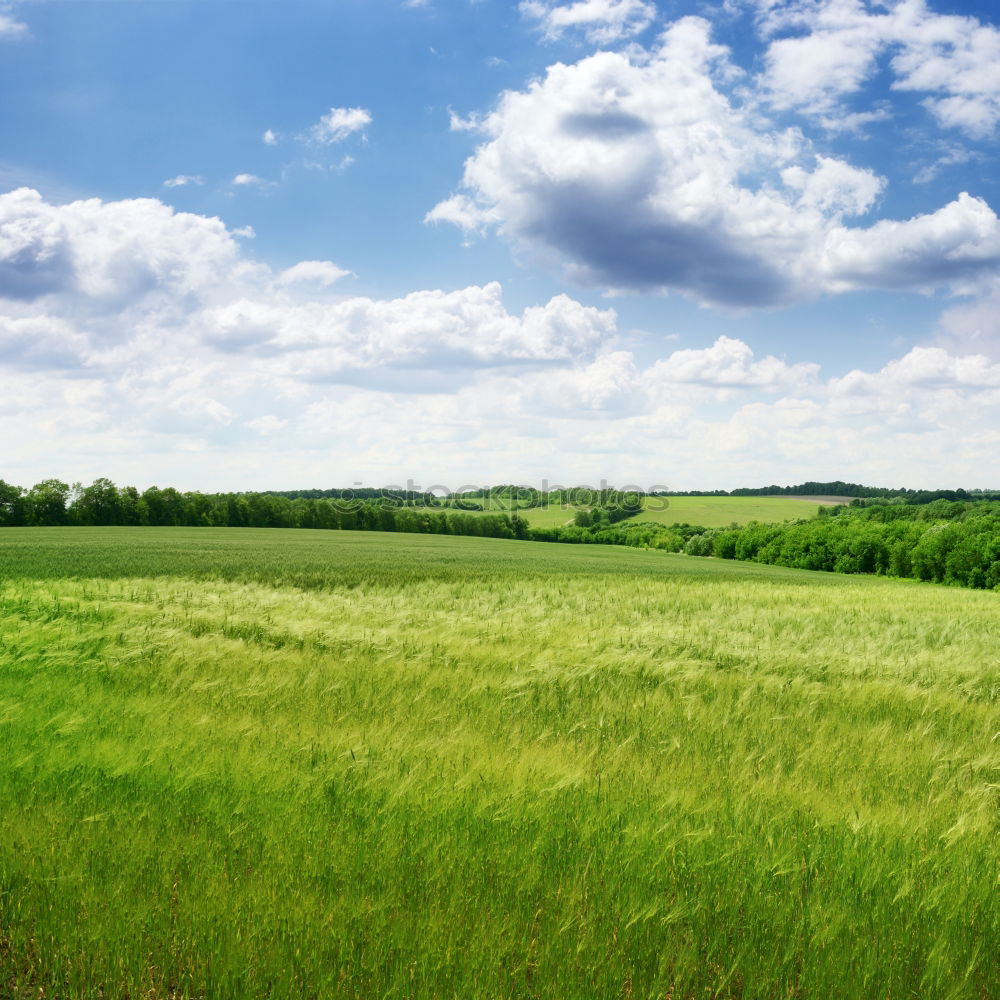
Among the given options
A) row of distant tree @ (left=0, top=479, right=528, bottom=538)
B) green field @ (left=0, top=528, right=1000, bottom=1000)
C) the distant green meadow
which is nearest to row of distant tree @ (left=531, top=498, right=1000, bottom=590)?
the distant green meadow

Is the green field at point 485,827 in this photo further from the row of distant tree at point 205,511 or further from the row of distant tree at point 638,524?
the row of distant tree at point 205,511

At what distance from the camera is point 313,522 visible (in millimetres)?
104500

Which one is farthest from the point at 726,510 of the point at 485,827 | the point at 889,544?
the point at 485,827

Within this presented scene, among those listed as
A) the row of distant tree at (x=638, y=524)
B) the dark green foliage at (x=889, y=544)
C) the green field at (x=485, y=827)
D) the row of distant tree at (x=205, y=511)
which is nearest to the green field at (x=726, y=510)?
the row of distant tree at (x=638, y=524)

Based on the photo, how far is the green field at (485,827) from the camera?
3.08 m

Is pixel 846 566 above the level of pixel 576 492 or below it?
below

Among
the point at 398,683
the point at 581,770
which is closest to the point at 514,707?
the point at 398,683

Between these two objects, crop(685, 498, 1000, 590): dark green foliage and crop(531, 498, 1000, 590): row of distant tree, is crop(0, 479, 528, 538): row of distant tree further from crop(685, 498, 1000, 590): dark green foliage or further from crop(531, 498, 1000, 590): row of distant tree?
crop(685, 498, 1000, 590): dark green foliage

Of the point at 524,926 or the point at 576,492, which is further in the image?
the point at 576,492

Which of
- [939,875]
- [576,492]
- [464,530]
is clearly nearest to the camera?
[939,875]

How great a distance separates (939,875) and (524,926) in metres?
2.40

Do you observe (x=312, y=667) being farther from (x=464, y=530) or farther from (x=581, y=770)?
(x=464, y=530)

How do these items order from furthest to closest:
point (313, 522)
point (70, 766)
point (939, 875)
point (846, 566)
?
point (313, 522) < point (846, 566) < point (70, 766) < point (939, 875)

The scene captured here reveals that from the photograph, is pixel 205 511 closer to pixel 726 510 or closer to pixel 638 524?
pixel 638 524
